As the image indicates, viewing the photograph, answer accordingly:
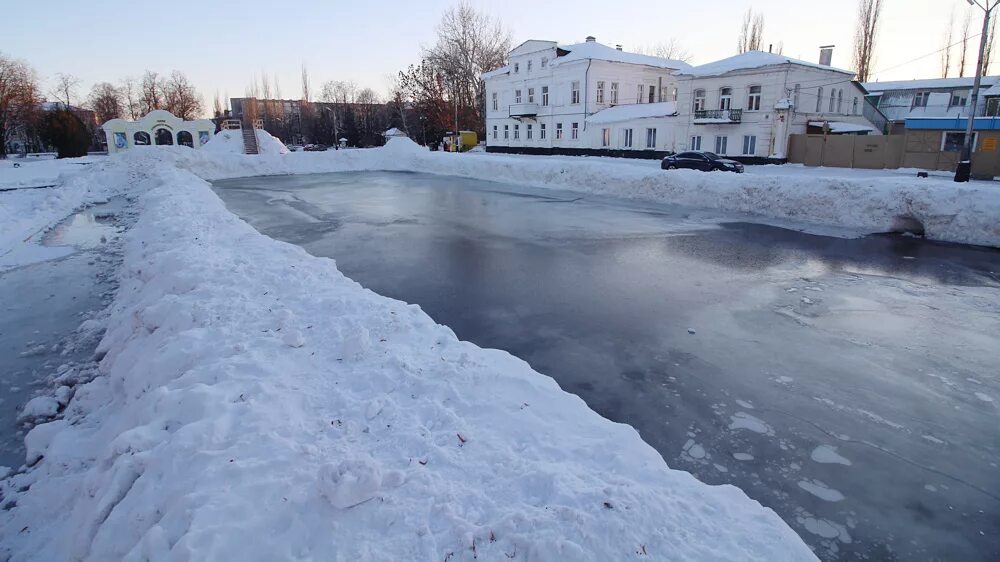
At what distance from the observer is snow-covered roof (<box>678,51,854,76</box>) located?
33.8 metres

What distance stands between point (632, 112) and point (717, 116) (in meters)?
8.52

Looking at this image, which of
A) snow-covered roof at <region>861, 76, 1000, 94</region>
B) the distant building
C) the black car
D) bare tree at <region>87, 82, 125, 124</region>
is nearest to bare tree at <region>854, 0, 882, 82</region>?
snow-covered roof at <region>861, 76, 1000, 94</region>

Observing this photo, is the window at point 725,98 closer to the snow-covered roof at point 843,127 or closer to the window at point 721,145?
the window at point 721,145

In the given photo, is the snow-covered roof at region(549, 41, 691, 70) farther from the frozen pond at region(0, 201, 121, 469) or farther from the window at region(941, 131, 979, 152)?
the frozen pond at region(0, 201, 121, 469)

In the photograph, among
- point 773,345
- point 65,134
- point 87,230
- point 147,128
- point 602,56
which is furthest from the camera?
point 65,134

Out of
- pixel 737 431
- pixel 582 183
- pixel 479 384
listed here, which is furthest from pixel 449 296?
pixel 582 183

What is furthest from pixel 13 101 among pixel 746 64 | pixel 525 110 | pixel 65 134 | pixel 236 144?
pixel 746 64

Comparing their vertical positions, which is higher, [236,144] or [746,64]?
[746,64]

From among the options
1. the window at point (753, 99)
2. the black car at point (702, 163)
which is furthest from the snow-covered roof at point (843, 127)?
the black car at point (702, 163)

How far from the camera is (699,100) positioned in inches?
1481

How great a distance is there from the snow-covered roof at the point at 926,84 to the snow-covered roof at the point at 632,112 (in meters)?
14.0

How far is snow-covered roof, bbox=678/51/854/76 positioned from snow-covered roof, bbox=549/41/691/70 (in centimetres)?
851

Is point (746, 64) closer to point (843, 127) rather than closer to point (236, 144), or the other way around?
point (843, 127)

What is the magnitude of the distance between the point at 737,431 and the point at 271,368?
14.7 feet
